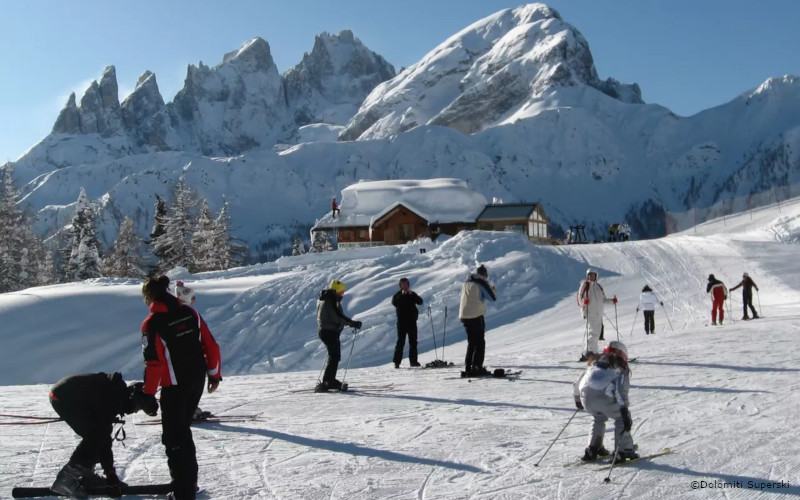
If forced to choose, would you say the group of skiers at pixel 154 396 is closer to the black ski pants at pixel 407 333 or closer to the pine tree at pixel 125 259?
the black ski pants at pixel 407 333

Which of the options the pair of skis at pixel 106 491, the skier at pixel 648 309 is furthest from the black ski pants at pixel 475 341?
the skier at pixel 648 309

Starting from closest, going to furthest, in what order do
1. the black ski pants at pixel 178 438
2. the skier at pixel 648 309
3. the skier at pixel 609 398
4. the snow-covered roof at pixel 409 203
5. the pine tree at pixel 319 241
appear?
the black ski pants at pixel 178 438
the skier at pixel 609 398
the skier at pixel 648 309
the snow-covered roof at pixel 409 203
the pine tree at pixel 319 241

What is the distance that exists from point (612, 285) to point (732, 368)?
18163 mm

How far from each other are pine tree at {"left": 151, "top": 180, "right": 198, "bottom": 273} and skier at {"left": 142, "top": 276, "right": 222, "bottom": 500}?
43.9 m

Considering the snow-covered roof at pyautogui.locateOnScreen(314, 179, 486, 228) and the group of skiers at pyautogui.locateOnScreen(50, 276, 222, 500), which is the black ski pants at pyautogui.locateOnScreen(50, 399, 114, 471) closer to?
the group of skiers at pyautogui.locateOnScreen(50, 276, 222, 500)

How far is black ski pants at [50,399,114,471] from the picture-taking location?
589 cm

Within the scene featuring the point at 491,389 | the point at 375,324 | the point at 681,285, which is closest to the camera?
the point at 491,389

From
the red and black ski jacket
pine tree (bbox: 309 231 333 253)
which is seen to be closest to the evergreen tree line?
pine tree (bbox: 309 231 333 253)

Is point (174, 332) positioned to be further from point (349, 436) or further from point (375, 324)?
point (375, 324)

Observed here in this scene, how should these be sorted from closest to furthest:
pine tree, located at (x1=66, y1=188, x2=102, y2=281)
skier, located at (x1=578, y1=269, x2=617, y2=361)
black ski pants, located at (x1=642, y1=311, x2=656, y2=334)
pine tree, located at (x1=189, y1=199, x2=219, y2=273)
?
1. skier, located at (x1=578, y1=269, x2=617, y2=361)
2. black ski pants, located at (x1=642, y1=311, x2=656, y2=334)
3. pine tree, located at (x1=66, y1=188, x2=102, y2=281)
4. pine tree, located at (x1=189, y1=199, x2=219, y2=273)

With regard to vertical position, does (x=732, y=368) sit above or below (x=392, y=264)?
below

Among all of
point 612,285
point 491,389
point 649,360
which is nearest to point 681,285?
point 612,285

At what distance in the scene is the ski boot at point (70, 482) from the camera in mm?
5871

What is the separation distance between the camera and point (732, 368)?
11883 mm
